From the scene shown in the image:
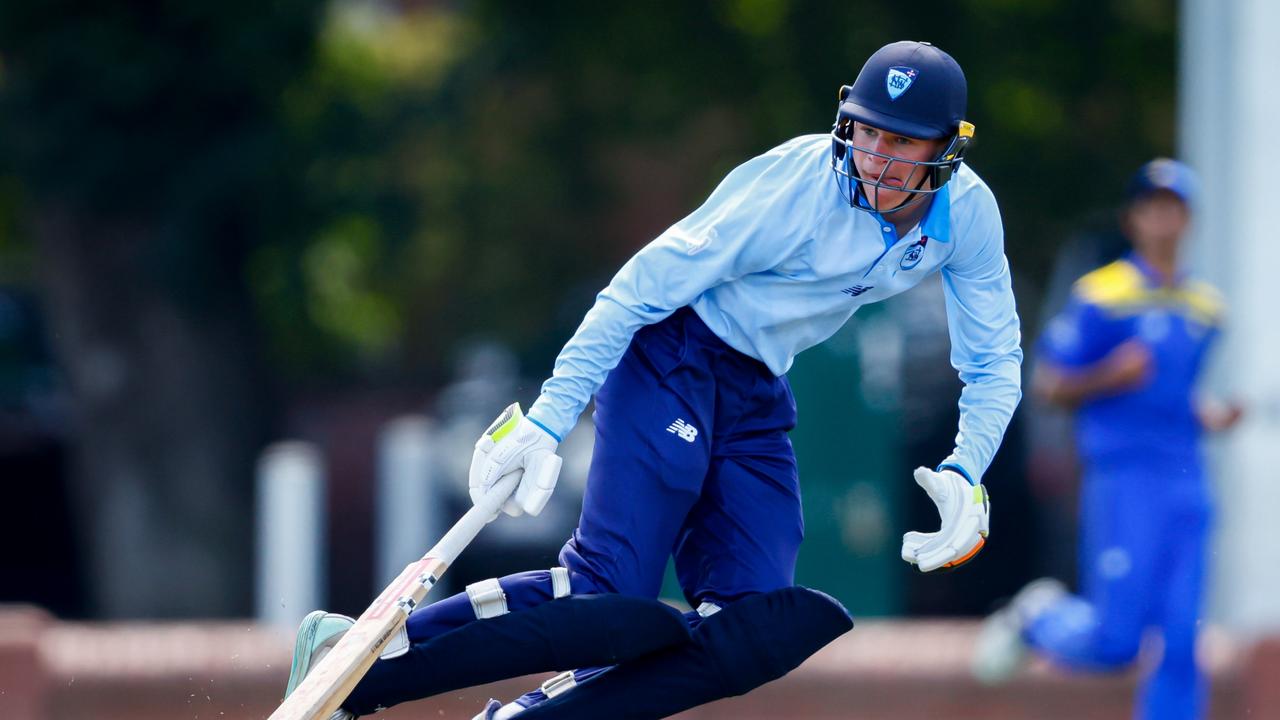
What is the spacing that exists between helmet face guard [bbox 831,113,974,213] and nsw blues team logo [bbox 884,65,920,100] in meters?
0.10

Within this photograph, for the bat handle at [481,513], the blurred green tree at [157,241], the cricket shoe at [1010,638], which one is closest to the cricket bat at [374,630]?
the bat handle at [481,513]

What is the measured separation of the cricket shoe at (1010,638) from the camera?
6.95m

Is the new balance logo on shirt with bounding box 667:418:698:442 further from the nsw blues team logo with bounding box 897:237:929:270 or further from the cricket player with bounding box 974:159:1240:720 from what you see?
the cricket player with bounding box 974:159:1240:720

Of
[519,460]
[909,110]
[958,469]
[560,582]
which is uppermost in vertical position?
[909,110]

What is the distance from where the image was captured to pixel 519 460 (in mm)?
4078

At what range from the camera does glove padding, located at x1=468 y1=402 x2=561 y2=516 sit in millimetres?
4062

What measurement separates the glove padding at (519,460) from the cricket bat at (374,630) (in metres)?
0.03

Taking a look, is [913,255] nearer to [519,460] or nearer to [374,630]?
[519,460]

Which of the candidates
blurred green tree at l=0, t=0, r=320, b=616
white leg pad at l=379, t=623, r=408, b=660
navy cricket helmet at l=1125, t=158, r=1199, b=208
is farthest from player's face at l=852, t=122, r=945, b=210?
blurred green tree at l=0, t=0, r=320, b=616

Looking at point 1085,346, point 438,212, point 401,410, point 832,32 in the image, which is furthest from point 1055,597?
point 401,410

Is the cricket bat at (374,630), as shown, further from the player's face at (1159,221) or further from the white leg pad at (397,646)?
the player's face at (1159,221)

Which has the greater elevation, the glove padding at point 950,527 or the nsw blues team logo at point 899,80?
the nsw blues team logo at point 899,80

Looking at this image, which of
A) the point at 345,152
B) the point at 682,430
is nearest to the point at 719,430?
the point at 682,430

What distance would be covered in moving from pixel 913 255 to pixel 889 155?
0.94ft
